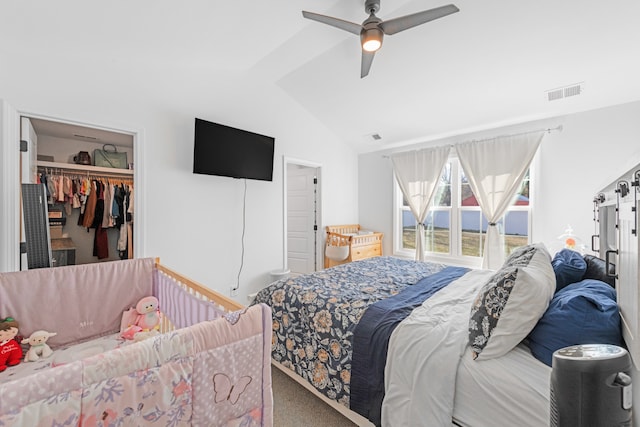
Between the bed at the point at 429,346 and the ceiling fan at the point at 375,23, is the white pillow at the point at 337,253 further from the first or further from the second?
the ceiling fan at the point at 375,23

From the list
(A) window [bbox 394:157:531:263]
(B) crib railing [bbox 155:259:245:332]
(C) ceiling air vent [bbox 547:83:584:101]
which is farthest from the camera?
(A) window [bbox 394:157:531:263]

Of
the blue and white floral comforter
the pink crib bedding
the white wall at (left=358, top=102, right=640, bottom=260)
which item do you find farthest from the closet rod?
the white wall at (left=358, top=102, right=640, bottom=260)

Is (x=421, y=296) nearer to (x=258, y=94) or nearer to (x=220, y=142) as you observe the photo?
(x=220, y=142)

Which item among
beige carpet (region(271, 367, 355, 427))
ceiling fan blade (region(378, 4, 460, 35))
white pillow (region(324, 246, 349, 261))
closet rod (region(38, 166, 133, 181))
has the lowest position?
beige carpet (region(271, 367, 355, 427))

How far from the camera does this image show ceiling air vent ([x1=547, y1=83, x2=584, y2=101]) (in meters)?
2.76

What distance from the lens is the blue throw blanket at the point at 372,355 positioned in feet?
4.89

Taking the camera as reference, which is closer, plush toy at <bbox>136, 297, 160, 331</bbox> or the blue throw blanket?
the blue throw blanket

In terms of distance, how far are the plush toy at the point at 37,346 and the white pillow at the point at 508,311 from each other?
229 centimetres

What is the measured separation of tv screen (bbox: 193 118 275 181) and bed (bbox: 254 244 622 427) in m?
1.63

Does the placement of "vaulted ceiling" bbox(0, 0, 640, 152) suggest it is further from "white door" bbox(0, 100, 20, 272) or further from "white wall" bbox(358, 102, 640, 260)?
"white door" bbox(0, 100, 20, 272)

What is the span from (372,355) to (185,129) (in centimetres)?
280

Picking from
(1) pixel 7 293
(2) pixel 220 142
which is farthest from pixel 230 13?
(1) pixel 7 293

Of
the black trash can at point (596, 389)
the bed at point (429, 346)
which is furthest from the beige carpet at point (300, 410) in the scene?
the black trash can at point (596, 389)

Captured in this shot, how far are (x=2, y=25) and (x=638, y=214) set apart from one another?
324 centimetres
